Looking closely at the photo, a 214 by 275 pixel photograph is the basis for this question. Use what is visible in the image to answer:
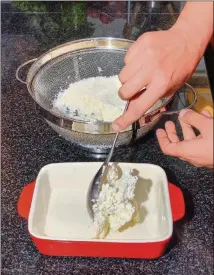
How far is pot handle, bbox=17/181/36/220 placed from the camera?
2.48 ft

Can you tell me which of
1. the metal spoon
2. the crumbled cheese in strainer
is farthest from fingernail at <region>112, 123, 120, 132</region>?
the crumbled cheese in strainer

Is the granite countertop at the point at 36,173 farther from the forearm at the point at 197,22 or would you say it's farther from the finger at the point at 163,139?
the forearm at the point at 197,22

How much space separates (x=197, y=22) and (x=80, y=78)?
1.49ft

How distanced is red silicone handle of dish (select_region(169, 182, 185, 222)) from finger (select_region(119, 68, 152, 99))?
19 cm

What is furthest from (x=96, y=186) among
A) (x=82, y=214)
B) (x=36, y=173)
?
(x=36, y=173)

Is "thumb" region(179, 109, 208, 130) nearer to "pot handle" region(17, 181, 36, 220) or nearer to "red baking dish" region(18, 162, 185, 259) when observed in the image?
"red baking dish" region(18, 162, 185, 259)

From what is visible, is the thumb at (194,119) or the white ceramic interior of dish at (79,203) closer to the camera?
the thumb at (194,119)

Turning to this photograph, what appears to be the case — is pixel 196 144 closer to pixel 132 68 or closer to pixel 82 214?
pixel 132 68

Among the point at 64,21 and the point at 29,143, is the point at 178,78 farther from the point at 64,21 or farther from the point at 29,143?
the point at 64,21

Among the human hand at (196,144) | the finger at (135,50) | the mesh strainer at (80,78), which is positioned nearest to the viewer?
the human hand at (196,144)

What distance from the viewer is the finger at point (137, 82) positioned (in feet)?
2.28

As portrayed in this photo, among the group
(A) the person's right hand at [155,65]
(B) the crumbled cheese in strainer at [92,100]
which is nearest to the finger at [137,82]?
(A) the person's right hand at [155,65]

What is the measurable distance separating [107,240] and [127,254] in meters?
0.05

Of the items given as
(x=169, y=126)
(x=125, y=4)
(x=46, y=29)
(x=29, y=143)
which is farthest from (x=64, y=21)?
(x=169, y=126)
